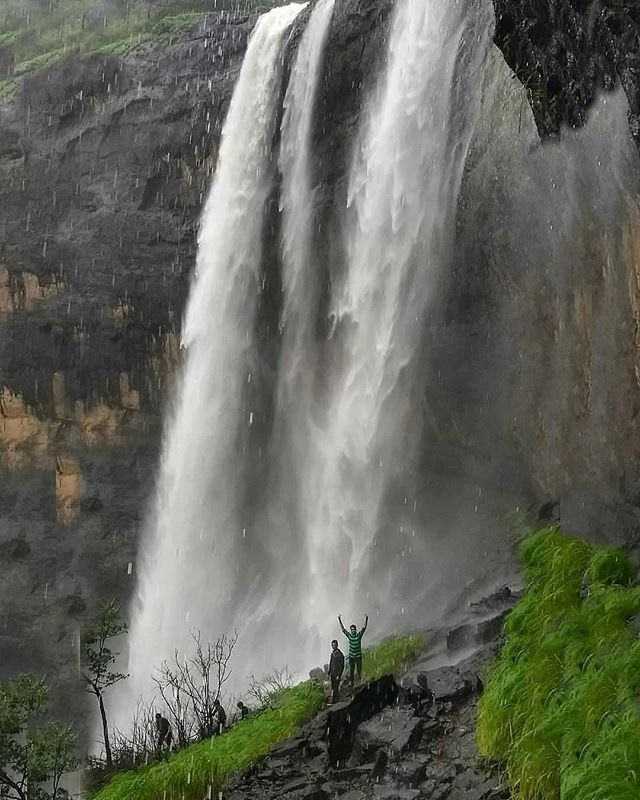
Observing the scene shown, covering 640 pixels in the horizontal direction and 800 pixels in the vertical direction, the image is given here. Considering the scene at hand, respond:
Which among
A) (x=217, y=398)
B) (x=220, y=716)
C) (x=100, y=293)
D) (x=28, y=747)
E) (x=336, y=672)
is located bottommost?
(x=336, y=672)

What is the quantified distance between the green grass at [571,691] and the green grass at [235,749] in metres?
2.69

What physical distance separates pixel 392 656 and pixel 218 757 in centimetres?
364

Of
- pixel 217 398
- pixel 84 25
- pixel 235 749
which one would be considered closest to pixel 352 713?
pixel 235 749

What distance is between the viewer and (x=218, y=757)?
→ 10.1 meters

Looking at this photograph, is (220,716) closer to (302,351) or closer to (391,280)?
(391,280)

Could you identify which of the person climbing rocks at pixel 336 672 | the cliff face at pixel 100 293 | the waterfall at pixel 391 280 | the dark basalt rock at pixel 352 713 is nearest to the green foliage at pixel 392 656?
the person climbing rocks at pixel 336 672

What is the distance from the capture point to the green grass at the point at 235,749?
8750mm

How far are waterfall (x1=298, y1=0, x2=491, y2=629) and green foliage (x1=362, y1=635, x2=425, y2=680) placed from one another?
329 cm

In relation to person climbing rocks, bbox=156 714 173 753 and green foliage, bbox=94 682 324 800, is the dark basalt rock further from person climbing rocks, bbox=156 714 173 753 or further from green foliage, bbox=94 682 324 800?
person climbing rocks, bbox=156 714 173 753

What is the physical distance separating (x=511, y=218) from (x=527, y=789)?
37.4 feet

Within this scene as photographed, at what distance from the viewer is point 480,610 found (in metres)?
13.0

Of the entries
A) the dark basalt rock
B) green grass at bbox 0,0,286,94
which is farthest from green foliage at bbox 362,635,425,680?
green grass at bbox 0,0,286,94

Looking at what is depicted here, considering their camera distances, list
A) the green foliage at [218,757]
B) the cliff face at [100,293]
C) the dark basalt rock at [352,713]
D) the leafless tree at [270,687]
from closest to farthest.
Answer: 1. the green foliage at [218,757]
2. the dark basalt rock at [352,713]
3. the leafless tree at [270,687]
4. the cliff face at [100,293]

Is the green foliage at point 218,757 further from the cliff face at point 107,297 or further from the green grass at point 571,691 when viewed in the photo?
the cliff face at point 107,297
